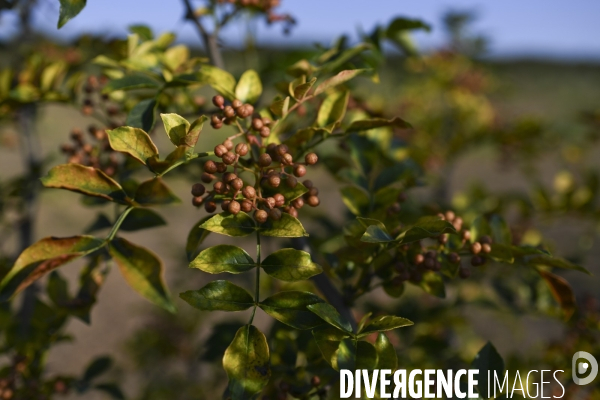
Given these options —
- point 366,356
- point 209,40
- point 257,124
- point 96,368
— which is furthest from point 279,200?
point 96,368

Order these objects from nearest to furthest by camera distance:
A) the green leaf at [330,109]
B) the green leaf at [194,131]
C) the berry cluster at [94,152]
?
the green leaf at [194,131] → the green leaf at [330,109] → the berry cluster at [94,152]

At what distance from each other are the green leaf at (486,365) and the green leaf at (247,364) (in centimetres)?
32

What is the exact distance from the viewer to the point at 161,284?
0.63 m

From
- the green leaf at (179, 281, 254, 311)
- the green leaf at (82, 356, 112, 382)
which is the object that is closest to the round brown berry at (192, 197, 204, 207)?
the green leaf at (179, 281, 254, 311)

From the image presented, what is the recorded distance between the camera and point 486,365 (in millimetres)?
733

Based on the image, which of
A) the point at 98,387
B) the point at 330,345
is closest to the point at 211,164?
the point at 330,345

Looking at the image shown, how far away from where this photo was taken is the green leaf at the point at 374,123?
0.76 meters

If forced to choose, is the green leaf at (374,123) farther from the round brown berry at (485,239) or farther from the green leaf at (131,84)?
the green leaf at (131,84)

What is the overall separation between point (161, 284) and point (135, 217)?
18 centimetres

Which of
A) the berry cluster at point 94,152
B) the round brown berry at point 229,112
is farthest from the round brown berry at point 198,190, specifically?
the berry cluster at point 94,152

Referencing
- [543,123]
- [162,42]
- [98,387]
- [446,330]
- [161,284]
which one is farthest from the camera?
[543,123]

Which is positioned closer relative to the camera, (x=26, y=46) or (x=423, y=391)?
(x=423, y=391)

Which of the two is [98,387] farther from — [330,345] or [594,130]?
[594,130]

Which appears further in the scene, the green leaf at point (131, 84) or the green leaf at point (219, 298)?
the green leaf at point (131, 84)
